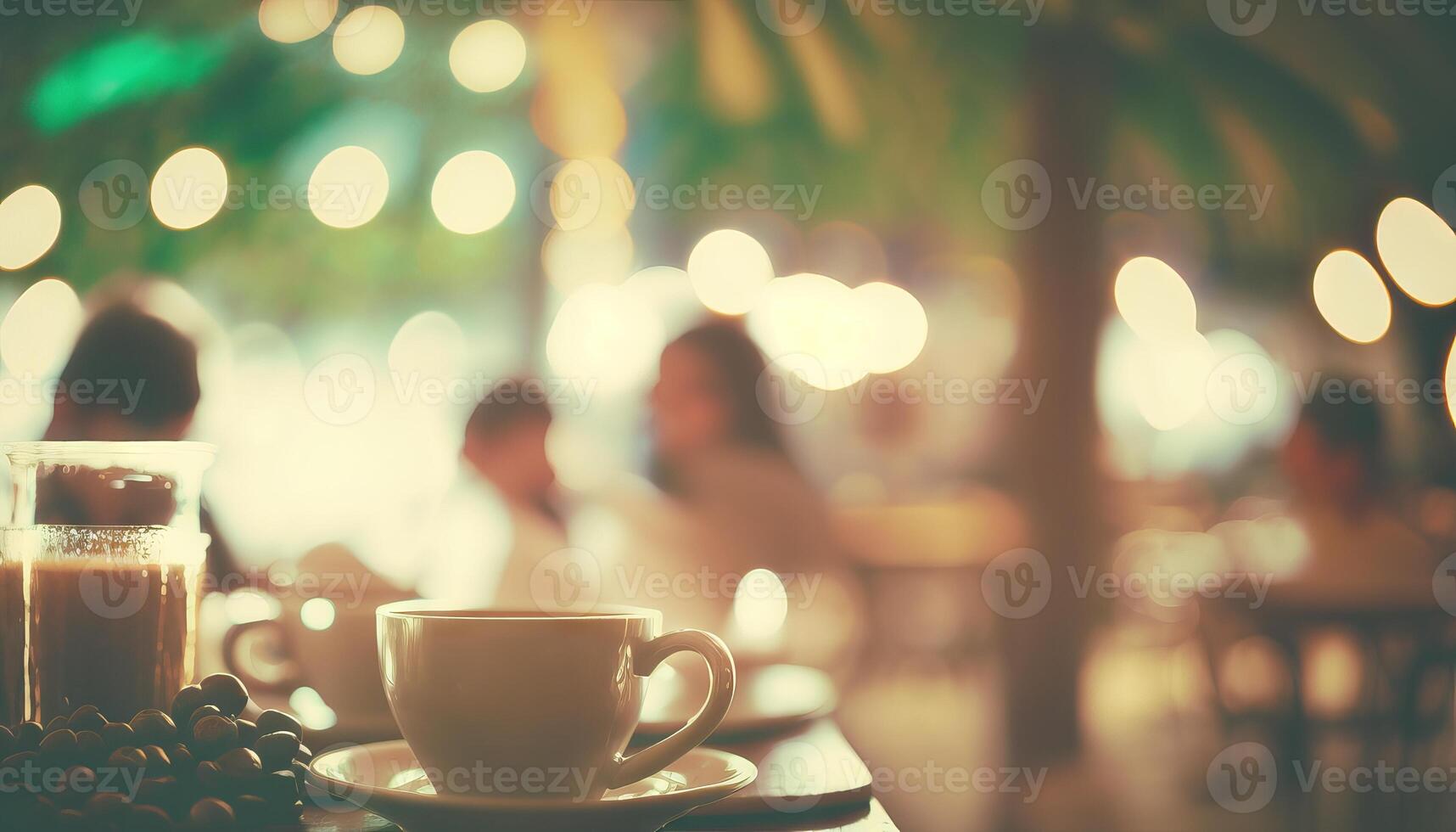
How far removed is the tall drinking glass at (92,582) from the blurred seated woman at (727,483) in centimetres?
161

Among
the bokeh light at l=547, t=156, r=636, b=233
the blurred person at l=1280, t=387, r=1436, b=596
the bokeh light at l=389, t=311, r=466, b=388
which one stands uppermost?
the bokeh light at l=547, t=156, r=636, b=233

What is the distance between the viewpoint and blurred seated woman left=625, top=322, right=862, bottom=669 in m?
2.21

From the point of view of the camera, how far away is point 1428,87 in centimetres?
218

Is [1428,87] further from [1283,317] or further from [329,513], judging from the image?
[1283,317]

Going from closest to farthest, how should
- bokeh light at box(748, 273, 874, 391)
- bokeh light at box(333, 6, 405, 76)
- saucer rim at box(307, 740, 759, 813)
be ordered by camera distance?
saucer rim at box(307, 740, 759, 813) → bokeh light at box(333, 6, 405, 76) → bokeh light at box(748, 273, 874, 391)

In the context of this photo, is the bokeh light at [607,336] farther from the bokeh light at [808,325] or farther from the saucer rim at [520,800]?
the saucer rim at [520,800]

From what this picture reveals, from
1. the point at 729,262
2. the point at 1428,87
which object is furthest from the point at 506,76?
the point at 1428,87

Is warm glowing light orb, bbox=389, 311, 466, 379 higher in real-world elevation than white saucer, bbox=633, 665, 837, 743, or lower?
higher

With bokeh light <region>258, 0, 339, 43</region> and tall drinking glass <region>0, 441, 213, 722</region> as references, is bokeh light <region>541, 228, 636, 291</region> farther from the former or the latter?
tall drinking glass <region>0, 441, 213, 722</region>

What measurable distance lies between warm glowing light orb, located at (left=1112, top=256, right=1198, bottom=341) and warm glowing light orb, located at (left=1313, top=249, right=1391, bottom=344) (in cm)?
61

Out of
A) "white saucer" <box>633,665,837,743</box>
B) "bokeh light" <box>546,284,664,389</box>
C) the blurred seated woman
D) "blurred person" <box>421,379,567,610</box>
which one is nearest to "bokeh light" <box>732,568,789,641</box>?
the blurred seated woman

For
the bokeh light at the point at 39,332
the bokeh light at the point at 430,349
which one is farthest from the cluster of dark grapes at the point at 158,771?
the bokeh light at the point at 430,349

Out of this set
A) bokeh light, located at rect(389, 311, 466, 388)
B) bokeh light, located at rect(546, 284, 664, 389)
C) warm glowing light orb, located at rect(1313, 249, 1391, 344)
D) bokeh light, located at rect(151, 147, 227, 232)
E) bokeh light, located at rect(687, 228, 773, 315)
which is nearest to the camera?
bokeh light, located at rect(151, 147, 227, 232)

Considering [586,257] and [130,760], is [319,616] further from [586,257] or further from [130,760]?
[586,257]
